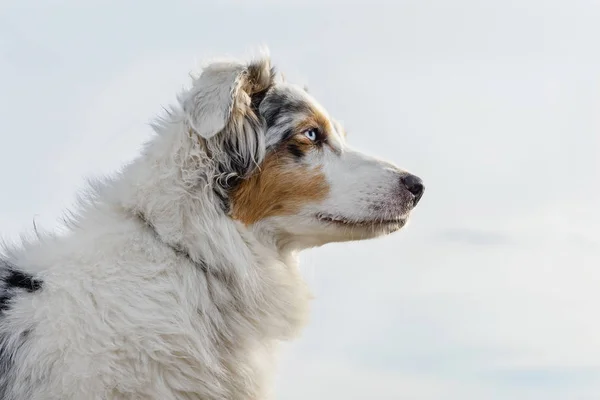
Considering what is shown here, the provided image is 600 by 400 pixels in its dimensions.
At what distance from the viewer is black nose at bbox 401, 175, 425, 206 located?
235 inches

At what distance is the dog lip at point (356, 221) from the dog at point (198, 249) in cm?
1

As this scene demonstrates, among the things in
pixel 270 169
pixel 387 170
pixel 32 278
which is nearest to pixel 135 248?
pixel 32 278

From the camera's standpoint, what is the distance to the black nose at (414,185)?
19.5 ft

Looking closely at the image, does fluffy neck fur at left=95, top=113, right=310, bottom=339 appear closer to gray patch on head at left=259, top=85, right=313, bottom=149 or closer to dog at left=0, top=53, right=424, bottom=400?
dog at left=0, top=53, right=424, bottom=400

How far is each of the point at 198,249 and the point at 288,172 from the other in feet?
2.72

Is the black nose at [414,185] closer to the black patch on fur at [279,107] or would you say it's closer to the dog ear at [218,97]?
the black patch on fur at [279,107]

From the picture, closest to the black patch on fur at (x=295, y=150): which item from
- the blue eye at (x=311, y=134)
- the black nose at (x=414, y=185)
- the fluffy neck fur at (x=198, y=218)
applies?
the blue eye at (x=311, y=134)

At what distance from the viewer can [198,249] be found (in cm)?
566

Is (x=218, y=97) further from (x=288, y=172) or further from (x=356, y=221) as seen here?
(x=356, y=221)

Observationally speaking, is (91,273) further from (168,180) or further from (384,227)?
(384,227)

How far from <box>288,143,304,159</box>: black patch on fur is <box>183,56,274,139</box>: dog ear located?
1.33 feet

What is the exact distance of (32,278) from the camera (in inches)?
218

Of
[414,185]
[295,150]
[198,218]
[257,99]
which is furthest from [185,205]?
[414,185]

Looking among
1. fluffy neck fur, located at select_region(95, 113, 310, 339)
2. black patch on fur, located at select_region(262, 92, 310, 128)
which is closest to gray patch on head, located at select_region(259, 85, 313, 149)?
black patch on fur, located at select_region(262, 92, 310, 128)
